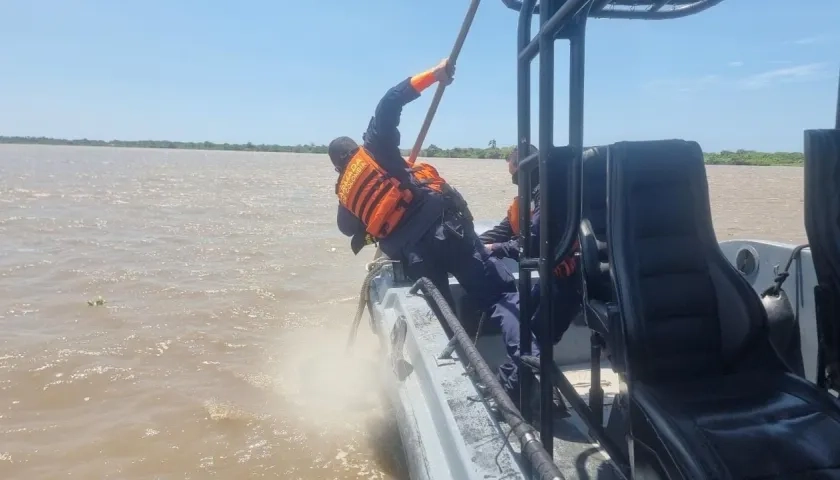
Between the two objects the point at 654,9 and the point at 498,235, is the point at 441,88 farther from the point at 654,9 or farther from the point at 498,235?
the point at 654,9

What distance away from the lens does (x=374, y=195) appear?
136 inches

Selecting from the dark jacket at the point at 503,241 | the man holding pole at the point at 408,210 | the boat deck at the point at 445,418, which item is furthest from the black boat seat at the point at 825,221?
the dark jacket at the point at 503,241

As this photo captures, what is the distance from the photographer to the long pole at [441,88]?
4.00 m

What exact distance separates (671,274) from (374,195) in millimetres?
1863

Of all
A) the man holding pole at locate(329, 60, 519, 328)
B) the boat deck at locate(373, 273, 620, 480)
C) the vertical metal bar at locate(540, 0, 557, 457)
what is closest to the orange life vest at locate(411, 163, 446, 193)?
the man holding pole at locate(329, 60, 519, 328)

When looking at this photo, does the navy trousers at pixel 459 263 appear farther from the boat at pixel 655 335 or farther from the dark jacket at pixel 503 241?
the boat at pixel 655 335

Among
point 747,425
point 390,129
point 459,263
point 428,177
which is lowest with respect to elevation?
point 747,425

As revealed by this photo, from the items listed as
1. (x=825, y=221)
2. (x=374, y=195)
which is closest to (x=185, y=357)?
(x=374, y=195)

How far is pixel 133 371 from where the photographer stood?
436 centimetres

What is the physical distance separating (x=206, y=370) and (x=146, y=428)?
2.86 ft

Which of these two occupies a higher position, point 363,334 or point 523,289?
point 523,289

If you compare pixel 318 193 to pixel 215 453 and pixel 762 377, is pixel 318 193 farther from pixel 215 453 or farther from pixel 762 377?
→ pixel 762 377

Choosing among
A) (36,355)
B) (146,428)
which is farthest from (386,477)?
(36,355)

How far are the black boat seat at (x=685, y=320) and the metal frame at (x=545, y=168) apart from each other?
0.16m
